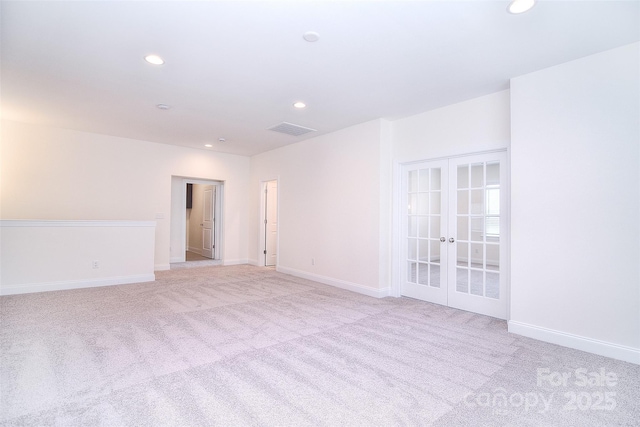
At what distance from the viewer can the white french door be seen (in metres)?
3.81

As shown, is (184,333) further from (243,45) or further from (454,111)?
(454,111)

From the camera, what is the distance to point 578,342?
2887mm

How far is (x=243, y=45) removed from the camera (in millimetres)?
2760

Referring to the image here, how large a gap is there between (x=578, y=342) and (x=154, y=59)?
4.81m

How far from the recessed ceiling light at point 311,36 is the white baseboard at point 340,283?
11.3 feet

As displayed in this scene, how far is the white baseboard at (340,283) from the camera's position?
4.72 meters

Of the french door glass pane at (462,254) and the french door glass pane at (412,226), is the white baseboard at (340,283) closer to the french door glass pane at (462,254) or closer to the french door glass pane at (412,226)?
the french door glass pane at (412,226)

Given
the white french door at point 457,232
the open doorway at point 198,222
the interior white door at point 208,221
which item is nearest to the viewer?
the white french door at point 457,232

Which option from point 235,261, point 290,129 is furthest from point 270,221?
point 290,129

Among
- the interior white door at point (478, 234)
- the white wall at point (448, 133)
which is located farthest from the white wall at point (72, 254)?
the interior white door at point (478, 234)

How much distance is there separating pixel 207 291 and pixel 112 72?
318cm

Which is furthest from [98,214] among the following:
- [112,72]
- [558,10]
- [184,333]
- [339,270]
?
[558,10]

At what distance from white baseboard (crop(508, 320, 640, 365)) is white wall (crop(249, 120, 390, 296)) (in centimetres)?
189

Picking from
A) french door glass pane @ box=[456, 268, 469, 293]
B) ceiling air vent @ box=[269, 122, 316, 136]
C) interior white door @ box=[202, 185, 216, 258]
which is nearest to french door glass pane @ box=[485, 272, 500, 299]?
french door glass pane @ box=[456, 268, 469, 293]
